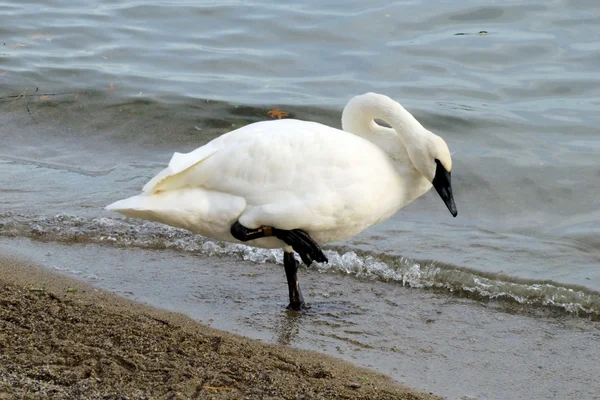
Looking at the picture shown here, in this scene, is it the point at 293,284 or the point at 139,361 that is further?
the point at 293,284

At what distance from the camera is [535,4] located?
14.0 metres

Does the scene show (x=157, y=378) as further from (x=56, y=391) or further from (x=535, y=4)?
(x=535, y=4)

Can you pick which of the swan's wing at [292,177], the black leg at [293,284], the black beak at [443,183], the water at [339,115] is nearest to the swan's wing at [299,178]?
the swan's wing at [292,177]

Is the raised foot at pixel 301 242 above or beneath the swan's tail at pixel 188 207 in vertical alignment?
beneath

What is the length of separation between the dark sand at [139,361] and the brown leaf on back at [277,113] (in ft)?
19.0

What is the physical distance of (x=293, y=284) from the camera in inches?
244

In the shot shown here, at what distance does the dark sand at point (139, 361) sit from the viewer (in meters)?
4.05

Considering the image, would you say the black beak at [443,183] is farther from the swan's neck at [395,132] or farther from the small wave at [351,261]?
the small wave at [351,261]

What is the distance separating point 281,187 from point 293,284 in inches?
34.9

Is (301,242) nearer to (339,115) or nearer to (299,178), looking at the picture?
(299,178)

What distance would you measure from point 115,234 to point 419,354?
294 cm

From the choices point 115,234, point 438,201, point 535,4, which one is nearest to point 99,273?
point 115,234

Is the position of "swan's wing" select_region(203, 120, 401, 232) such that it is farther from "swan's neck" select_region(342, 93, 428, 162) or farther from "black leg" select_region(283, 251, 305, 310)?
"black leg" select_region(283, 251, 305, 310)

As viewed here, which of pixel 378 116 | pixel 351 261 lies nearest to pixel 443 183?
pixel 378 116
